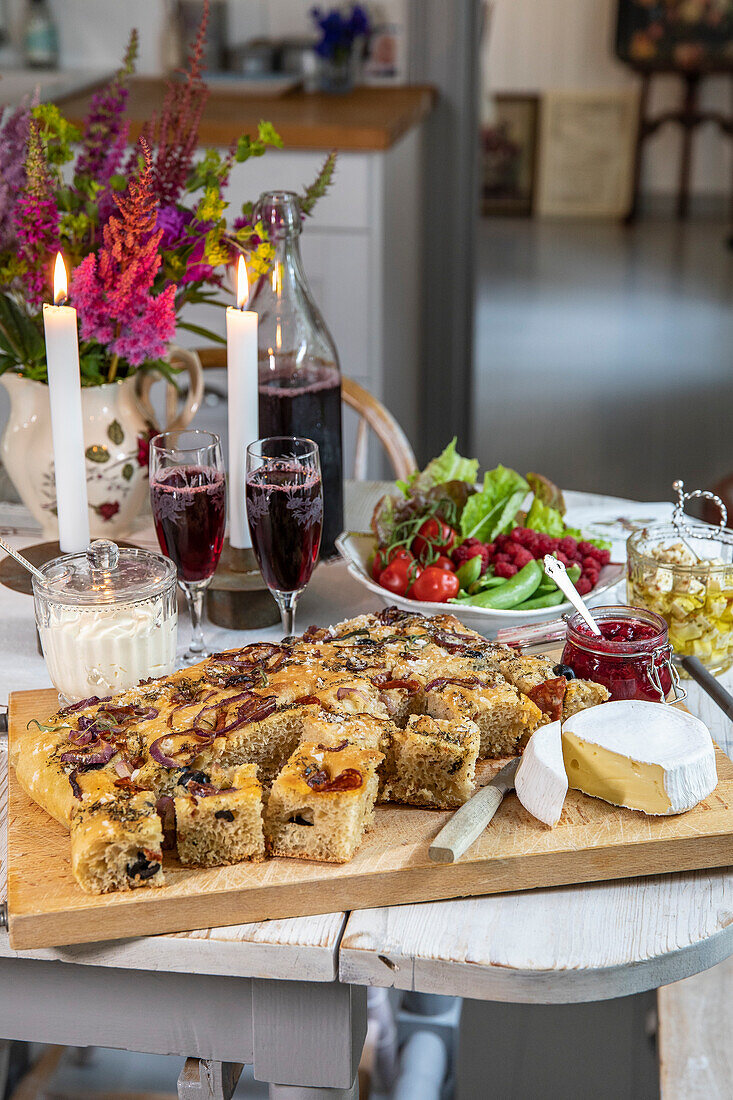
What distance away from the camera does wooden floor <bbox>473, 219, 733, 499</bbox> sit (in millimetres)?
4613

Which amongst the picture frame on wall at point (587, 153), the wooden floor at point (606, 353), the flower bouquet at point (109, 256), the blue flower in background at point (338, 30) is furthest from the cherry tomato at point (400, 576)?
the picture frame on wall at point (587, 153)

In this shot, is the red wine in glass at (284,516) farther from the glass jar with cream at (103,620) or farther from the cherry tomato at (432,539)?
the cherry tomato at (432,539)

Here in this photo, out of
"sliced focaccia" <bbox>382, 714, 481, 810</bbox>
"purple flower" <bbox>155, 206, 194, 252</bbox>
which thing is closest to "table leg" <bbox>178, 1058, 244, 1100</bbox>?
"sliced focaccia" <bbox>382, 714, 481, 810</bbox>

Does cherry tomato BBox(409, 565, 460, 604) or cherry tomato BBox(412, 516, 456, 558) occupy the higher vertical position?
cherry tomato BBox(412, 516, 456, 558)

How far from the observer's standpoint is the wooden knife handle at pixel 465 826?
798 mm

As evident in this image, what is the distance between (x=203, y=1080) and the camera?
876 mm

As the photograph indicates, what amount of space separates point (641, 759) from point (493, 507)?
615 mm

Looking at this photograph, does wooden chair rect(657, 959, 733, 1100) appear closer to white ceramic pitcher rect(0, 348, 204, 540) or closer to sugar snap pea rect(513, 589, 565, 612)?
sugar snap pea rect(513, 589, 565, 612)

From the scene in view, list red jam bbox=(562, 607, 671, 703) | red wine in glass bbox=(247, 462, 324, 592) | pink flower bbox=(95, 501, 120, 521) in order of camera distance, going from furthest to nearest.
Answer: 1. pink flower bbox=(95, 501, 120, 521)
2. red wine in glass bbox=(247, 462, 324, 592)
3. red jam bbox=(562, 607, 671, 703)

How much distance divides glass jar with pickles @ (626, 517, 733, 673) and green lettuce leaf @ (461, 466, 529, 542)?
0.71ft

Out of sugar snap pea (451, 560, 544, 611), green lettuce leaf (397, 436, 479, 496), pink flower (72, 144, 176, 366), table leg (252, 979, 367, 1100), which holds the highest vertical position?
pink flower (72, 144, 176, 366)

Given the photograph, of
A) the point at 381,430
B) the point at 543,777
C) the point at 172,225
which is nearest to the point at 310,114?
the point at 381,430

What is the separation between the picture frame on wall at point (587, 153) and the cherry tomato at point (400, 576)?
26.6 feet

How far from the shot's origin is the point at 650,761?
0.83 m
